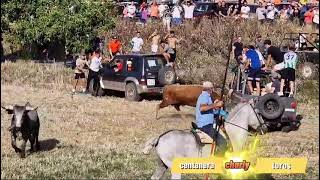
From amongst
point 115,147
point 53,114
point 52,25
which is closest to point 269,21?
point 52,25

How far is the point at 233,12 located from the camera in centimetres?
3556

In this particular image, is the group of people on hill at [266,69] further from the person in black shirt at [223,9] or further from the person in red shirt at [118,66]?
the person in black shirt at [223,9]

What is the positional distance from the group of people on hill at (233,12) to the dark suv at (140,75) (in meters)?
7.90

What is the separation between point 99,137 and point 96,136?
0.13 meters

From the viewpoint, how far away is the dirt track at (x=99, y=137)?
Result: 15.3m

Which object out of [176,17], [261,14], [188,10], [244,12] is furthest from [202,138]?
[188,10]

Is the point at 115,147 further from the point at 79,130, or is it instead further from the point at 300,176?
the point at 300,176

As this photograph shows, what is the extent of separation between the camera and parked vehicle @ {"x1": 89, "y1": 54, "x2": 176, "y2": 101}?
83.4 ft

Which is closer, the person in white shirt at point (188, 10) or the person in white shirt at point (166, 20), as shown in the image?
the person in white shirt at point (166, 20)

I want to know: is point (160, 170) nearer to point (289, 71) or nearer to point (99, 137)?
point (99, 137)

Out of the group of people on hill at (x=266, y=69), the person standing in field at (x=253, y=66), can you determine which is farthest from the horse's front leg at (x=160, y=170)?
the person standing in field at (x=253, y=66)

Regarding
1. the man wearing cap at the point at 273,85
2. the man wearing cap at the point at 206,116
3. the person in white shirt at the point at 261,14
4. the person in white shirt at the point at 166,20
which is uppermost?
the person in white shirt at the point at 261,14

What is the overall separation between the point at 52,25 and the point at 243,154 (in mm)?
23162

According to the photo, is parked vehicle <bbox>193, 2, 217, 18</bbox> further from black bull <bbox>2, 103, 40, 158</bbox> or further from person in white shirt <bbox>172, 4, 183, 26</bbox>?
black bull <bbox>2, 103, 40, 158</bbox>
